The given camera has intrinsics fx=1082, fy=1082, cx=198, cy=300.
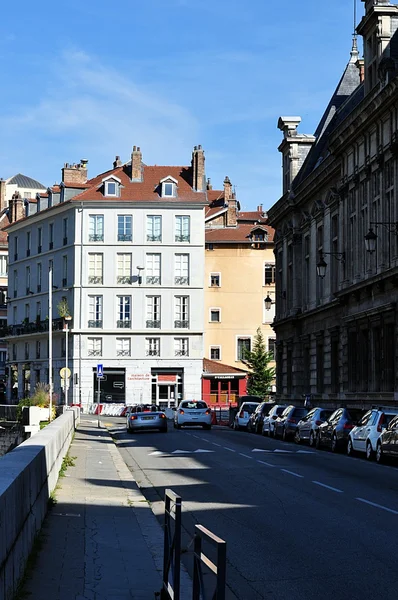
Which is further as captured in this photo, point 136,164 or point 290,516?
point 136,164

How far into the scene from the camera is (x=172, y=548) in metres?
7.74

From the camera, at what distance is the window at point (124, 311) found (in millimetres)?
88375

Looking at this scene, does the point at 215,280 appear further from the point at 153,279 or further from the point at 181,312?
the point at 153,279

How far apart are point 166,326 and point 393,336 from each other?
46.6 meters

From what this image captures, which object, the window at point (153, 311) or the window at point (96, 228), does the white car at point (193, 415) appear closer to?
the window at point (153, 311)

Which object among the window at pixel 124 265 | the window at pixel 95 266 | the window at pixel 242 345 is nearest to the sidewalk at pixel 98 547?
the window at pixel 124 265

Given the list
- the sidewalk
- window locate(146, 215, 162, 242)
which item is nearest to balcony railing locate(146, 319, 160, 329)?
window locate(146, 215, 162, 242)

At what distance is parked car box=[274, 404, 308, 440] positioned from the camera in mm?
41750

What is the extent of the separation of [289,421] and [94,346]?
157 ft

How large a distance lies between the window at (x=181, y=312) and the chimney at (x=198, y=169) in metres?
9.49

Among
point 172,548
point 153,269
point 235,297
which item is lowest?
point 172,548

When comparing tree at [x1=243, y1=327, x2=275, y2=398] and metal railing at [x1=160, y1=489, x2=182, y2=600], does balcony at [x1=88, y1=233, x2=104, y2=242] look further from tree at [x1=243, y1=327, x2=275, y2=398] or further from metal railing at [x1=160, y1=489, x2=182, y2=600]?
metal railing at [x1=160, y1=489, x2=182, y2=600]

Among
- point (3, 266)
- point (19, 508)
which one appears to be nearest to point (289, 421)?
point (19, 508)

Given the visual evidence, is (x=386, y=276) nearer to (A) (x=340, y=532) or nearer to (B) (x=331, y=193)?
(B) (x=331, y=193)
